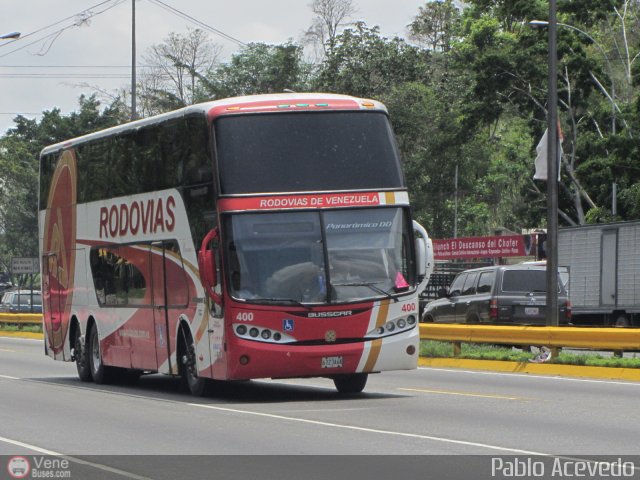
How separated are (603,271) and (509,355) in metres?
13.2

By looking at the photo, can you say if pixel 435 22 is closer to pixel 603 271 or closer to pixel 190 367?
pixel 603 271

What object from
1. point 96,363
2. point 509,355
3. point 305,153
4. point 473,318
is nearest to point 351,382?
point 305,153

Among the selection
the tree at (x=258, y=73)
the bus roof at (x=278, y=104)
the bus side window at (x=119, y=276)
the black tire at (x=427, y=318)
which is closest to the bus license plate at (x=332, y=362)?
the bus roof at (x=278, y=104)

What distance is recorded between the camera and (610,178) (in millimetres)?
48031

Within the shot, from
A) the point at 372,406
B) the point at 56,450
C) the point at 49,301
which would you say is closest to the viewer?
the point at 56,450

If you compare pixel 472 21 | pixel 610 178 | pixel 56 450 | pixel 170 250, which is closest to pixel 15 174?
pixel 472 21

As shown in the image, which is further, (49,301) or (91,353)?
(49,301)

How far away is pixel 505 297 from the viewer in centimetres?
2845

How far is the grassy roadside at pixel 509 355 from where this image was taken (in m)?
22.0

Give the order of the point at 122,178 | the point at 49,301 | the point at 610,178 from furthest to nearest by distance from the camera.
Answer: the point at 610,178, the point at 49,301, the point at 122,178

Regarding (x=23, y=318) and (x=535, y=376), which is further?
(x=23, y=318)

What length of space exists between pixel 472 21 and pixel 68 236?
5189 centimetres

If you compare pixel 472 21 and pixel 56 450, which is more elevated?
pixel 472 21

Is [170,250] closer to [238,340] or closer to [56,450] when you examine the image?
[238,340]
